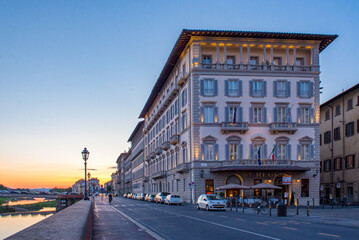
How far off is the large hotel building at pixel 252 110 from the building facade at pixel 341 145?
15.4ft

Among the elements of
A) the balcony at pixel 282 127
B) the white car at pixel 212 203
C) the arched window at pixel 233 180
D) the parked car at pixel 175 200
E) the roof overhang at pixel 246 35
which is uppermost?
the roof overhang at pixel 246 35

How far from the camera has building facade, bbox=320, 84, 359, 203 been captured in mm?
53031

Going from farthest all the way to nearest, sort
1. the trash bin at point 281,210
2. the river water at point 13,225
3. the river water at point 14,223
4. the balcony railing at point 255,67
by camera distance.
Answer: the balcony railing at point 255,67, the river water at point 14,223, the river water at point 13,225, the trash bin at point 281,210

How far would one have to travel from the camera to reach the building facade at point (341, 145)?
5303 cm

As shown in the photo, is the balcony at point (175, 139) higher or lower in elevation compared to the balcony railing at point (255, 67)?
lower

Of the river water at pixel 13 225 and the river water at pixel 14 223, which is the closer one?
the river water at pixel 13 225

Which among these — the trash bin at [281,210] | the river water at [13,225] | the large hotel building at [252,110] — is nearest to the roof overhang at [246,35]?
the large hotel building at [252,110]

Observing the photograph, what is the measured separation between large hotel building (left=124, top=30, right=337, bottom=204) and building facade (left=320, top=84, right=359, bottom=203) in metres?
4.68

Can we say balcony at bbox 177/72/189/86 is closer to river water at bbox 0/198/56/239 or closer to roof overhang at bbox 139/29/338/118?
roof overhang at bbox 139/29/338/118

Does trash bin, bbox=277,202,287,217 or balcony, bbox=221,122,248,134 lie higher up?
balcony, bbox=221,122,248,134

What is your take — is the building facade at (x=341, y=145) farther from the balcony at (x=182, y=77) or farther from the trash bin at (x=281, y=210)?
the trash bin at (x=281, y=210)

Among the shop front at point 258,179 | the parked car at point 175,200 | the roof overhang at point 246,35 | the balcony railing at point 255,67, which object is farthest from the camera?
the parked car at point 175,200

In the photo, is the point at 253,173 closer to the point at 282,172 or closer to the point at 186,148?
the point at 282,172

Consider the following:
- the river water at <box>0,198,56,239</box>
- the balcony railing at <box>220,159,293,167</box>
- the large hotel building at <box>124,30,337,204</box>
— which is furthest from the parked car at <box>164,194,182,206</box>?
the river water at <box>0,198,56,239</box>
